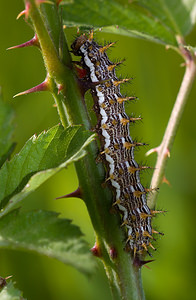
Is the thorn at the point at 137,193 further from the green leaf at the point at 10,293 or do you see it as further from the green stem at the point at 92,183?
the green leaf at the point at 10,293

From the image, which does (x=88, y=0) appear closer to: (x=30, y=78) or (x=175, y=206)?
(x=175, y=206)

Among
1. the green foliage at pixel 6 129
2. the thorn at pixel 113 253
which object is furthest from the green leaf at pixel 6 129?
the thorn at pixel 113 253

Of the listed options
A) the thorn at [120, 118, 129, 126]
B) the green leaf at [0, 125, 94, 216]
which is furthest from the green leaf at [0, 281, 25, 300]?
the thorn at [120, 118, 129, 126]

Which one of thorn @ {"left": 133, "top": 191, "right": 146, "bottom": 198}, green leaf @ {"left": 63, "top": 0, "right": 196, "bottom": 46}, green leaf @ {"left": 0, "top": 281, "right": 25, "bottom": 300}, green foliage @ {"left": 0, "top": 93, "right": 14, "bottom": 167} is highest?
green leaf @ {"left": 63, "top": 0, "right": 196, "bottom": 46}

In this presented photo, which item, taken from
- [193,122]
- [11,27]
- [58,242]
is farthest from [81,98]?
[11,27]

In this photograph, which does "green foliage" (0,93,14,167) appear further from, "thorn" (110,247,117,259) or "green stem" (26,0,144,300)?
"thorn" (110,247,117,259)
